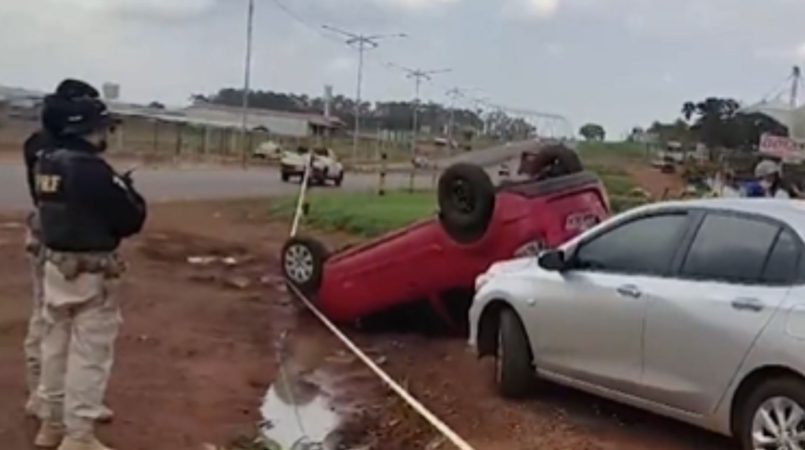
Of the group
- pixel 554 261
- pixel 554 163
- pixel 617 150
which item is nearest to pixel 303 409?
pixel 554 261

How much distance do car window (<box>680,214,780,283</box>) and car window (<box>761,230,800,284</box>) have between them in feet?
0.15

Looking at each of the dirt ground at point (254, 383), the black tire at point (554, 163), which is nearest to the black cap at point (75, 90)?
the dirt ground at point (254, 383)

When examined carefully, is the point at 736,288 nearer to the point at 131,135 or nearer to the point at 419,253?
the point at 419,253

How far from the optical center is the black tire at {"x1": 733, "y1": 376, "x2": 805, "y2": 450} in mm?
6004

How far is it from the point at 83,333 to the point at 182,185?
95.2 ft

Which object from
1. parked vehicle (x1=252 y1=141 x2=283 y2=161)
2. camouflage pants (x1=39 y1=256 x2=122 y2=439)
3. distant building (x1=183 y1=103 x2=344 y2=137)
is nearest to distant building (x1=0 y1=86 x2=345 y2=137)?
distant building (x1=183 y1=103 x2=344 y2=137)

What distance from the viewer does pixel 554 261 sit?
793 cm

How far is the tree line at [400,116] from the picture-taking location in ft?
166

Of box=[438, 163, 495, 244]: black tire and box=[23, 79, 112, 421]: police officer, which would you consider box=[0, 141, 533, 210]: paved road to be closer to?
box=[438, 163, 495, 244]: black tire

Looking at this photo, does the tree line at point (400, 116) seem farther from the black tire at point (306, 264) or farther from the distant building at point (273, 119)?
the black tire at point (306, 264)

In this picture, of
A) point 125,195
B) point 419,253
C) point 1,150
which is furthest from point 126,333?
point 1,150

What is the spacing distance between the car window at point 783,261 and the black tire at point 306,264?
19.7 feet

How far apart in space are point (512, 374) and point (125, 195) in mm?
3379

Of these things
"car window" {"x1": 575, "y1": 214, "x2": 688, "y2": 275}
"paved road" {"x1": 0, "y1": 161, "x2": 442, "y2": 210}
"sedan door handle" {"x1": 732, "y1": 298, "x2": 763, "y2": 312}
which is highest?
"car window" {"x1": 575, "y1": 214, "x2": 688, "y2": 275}
